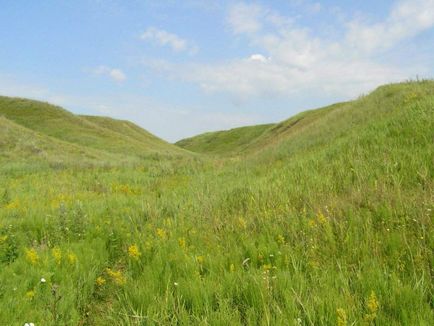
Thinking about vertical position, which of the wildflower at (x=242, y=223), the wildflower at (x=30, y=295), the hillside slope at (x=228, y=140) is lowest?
the wildflower at (x=30, y=295)

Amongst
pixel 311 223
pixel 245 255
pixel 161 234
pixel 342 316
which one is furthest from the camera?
pixel 161 234

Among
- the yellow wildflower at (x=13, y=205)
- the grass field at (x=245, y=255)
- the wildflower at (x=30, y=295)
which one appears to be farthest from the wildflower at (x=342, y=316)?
the yellow wildflower at (x=13, y=205)

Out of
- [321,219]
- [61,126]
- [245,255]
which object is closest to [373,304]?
[245,255]

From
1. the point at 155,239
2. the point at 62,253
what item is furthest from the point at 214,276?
the point at 62,253

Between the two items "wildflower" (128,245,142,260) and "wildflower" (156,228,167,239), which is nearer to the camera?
"wildflower" (128,245,142,260)

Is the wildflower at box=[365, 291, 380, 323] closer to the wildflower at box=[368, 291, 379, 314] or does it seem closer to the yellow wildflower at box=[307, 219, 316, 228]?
the wildflower at box=[368, 291, 379, 314]

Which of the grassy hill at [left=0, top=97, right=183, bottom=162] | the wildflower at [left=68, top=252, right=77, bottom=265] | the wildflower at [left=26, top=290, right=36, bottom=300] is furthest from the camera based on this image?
the grassy hill at [left=0, top=97, right=183, bottom=162]

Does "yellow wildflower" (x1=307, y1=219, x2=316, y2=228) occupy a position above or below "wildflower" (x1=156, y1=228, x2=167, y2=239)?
above

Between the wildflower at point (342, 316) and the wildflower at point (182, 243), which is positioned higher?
the wildflower at point (182, 243)

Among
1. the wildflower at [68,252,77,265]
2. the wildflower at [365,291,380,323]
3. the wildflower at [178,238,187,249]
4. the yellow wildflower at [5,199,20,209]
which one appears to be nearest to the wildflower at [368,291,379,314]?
the wildflower at [365,291,380,323]

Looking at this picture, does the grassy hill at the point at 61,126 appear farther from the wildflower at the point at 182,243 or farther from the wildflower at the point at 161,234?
the wildflower at the point at 182,243

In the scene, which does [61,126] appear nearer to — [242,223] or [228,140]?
[242,223]

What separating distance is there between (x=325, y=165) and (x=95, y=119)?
5982 cm

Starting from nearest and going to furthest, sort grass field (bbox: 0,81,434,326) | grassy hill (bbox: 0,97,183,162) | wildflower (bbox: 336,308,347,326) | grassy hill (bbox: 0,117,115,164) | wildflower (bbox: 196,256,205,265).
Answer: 1. wildflower (bbox: 336,308,347,326)
2. grass field (bbox: 0,81,434,326)
3. wildflower (bbox: 196,256,205,265)
4. grassy hill (bbox: 0,117,115,164)
5. grassy hill (bbox: 0,97,183,162)
